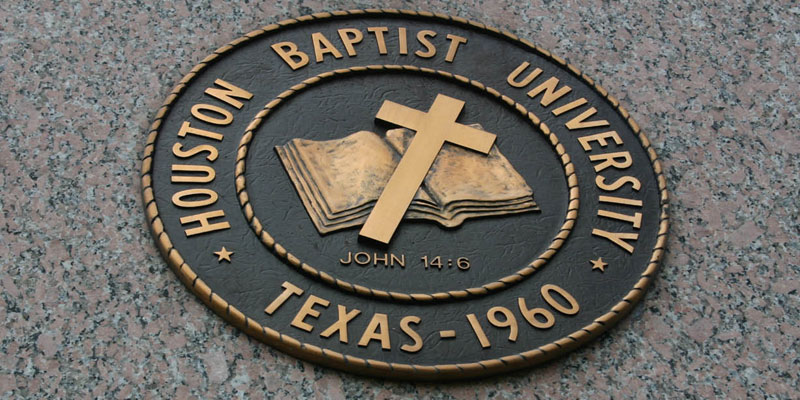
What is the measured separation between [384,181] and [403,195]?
12 cm

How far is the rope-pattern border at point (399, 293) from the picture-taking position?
3.58 metres

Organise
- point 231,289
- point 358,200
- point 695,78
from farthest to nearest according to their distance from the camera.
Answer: point 695,78, point 358,200, point 231,289

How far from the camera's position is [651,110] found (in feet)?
14.9

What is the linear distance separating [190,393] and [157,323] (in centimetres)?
A: 30

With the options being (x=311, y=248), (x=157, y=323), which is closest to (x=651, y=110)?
(x=311, y=248)

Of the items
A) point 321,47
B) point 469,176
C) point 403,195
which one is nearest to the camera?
point 403,195

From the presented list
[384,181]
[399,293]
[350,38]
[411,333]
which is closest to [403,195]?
[384,181]

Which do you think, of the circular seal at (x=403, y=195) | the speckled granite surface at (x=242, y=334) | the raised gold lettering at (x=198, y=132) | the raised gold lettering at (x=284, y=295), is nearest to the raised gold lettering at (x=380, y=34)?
the circular seal at (x=403, y=195)

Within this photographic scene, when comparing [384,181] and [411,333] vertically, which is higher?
[384,181]

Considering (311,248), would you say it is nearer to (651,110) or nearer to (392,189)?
(392,189)

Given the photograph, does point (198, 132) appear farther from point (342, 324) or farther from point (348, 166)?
point (342, 324)

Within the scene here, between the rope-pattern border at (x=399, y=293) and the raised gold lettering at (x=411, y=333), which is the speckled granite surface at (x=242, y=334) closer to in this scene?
the raised gold lettering at (x=411, y=333)

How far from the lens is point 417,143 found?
163 inches

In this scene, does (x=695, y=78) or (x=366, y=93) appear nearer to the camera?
(x=366, y=93)
